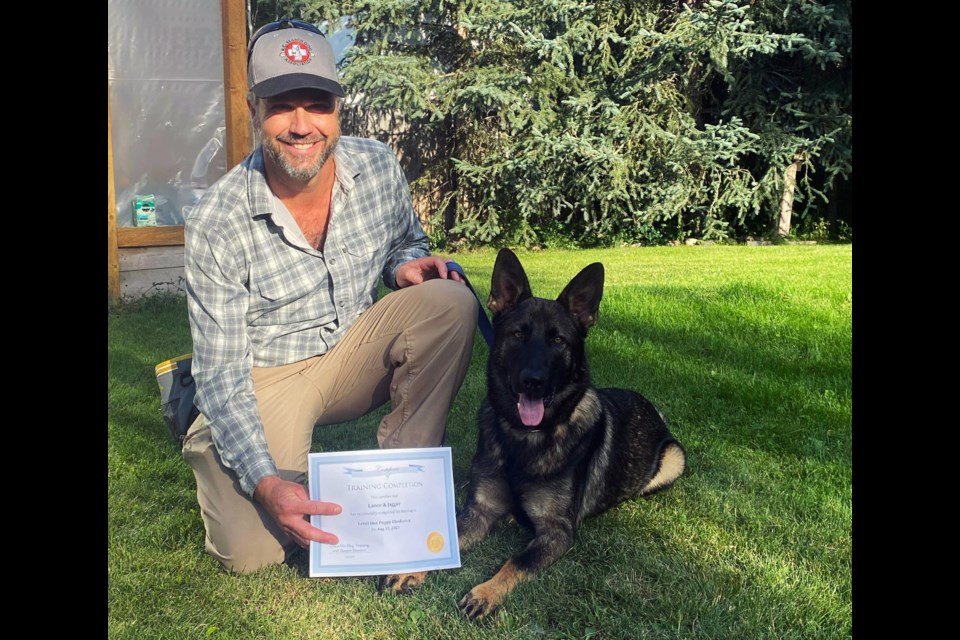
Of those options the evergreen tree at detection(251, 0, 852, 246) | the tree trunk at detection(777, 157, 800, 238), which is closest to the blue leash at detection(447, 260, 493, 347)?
the evergreen tree at detection(251, 0, 852, 246)

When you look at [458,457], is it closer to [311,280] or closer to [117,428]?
[311,280]

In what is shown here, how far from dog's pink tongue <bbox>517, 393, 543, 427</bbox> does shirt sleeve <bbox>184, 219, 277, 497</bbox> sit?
0.93 metres

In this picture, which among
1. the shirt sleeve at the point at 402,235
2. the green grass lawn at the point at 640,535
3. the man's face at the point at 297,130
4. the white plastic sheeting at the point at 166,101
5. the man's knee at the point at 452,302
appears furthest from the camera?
the white plastic sheeting at the point at 166,101

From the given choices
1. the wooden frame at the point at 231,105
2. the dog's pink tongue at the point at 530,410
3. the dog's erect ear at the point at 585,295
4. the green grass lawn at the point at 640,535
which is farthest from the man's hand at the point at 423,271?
the wooden frame at the point at 231,105

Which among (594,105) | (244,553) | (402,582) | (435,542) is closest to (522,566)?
(435,542)

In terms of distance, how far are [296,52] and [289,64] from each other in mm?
56

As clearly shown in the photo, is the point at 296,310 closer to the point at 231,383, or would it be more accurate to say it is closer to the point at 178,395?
the point at 231,383

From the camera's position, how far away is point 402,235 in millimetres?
3469

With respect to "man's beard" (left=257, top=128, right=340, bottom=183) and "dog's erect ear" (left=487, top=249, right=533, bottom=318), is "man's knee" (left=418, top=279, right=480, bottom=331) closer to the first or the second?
"dog's erect ear" (left=487, top=249, right=533, bottom=318)

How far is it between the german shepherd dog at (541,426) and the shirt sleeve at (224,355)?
0.84 meters

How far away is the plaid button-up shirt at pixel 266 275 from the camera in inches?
106

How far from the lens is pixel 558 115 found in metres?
11.8

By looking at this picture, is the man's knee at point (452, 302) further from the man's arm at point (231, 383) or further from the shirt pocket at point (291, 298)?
the man's arm at point (231, 383)
